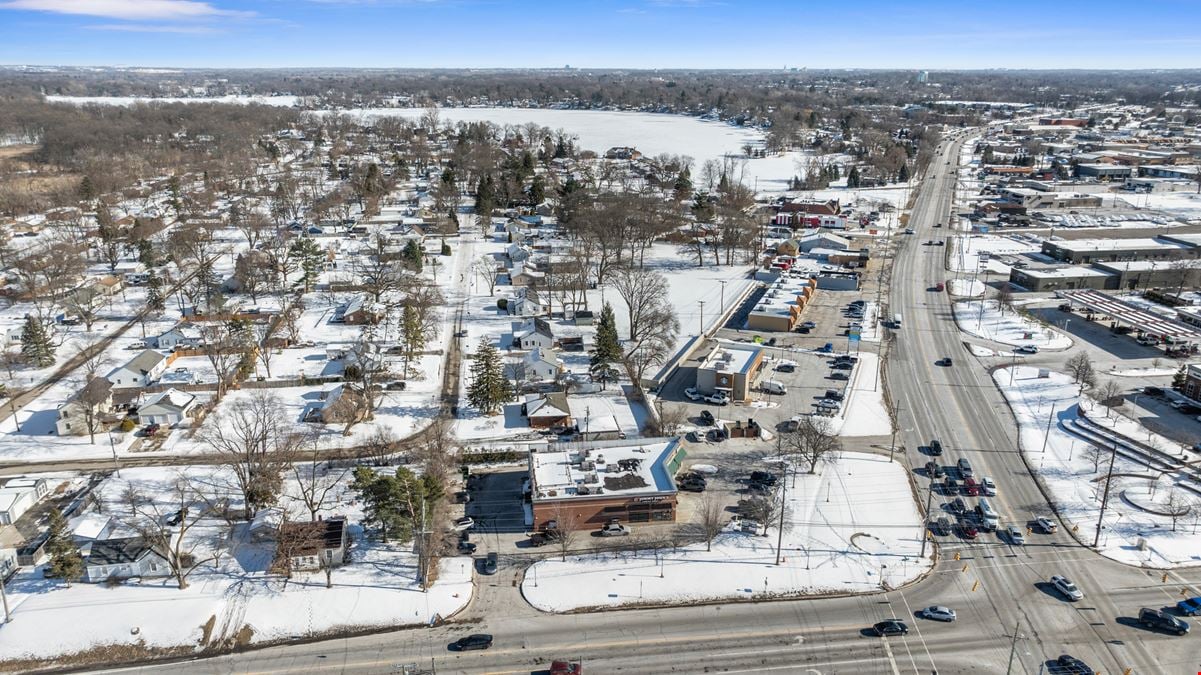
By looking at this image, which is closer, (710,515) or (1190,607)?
(1190,607)

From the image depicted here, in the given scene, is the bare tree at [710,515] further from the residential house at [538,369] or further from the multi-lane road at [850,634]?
the residential house at [538,369]

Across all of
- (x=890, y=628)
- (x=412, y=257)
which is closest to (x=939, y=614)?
(x=890, y=628)

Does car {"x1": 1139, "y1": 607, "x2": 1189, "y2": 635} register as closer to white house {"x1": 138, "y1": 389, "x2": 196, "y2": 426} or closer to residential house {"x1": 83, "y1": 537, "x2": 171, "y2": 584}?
residential house {"x1": 83, "y1": 537, "x2": 171, "y2": 584}

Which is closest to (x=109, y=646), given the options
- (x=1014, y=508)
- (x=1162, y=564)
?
(x=1014, y=508)

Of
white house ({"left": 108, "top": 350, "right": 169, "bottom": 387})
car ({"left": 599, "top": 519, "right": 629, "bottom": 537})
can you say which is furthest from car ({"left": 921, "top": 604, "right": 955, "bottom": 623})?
white house ({"left": 108, "top": 350, "right": 169, "bottom": 387})

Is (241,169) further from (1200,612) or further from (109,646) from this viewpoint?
(1200,612)

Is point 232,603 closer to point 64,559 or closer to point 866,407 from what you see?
point 64,559
